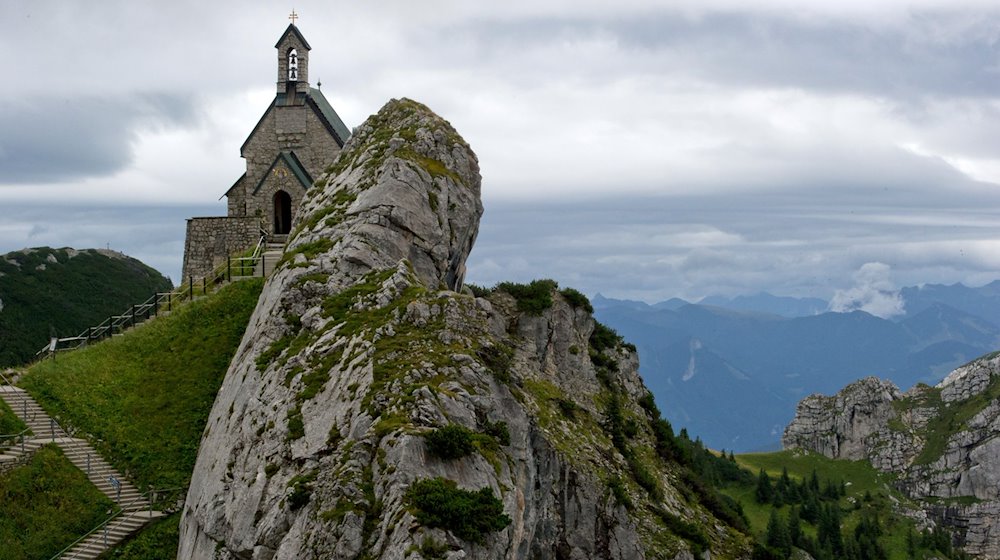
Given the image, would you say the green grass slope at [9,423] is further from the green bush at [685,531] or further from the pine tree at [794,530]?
the pine tree at [794,530]

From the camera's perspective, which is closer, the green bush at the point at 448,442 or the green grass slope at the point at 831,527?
the green bush at the point at 448,442

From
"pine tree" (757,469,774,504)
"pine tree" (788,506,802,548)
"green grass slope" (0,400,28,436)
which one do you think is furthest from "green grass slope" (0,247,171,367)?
"pine tree" (757,469,774,504)

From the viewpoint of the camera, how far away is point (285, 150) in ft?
254

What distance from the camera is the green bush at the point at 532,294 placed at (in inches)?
2152

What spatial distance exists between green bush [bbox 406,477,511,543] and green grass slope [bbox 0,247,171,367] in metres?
98.1

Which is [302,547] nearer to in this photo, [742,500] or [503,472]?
[503,472]

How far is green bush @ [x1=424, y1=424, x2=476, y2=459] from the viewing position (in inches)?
1176

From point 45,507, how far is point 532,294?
88.2 ft

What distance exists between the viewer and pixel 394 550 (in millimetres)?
26906

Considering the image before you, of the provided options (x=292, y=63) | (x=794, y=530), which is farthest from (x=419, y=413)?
(x=794, y=530)

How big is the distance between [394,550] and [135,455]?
84.7 feet

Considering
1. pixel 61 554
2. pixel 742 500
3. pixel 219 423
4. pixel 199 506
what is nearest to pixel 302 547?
pixel 199 506

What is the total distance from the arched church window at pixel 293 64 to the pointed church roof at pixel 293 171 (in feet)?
20.8

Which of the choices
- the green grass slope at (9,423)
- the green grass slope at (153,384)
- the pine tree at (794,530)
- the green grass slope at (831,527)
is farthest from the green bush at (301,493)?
the pine tree at (794,530)
